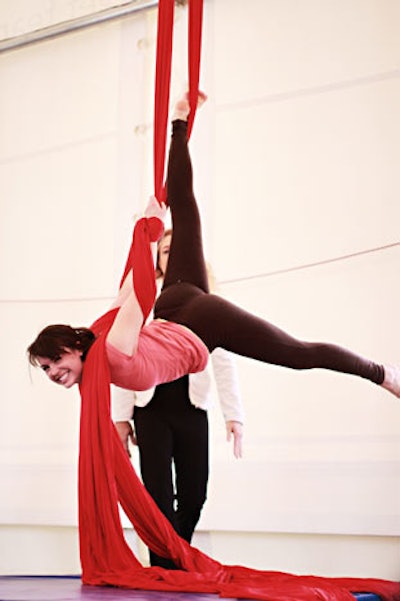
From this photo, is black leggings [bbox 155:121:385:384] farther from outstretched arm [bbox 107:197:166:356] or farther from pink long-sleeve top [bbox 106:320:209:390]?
outstretched arm [bbox 107:197:166:356]

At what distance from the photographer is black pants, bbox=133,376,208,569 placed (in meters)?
2.81

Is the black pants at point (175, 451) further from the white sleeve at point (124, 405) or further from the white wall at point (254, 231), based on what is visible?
the white wall at point (254, 231)

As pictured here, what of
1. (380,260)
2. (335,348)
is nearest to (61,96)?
(380,260)

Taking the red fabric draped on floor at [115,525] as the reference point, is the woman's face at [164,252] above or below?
above

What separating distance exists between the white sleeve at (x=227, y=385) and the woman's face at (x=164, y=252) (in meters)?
0.40

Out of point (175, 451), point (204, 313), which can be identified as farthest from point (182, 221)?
point (175, 451)

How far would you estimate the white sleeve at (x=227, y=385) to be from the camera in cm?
297

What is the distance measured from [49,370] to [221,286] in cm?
117

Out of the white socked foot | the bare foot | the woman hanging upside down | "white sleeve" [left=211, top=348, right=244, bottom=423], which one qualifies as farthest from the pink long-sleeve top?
the bare foot

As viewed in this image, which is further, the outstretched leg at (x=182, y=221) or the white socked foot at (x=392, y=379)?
the outstretched leg at (x=182, y=221)

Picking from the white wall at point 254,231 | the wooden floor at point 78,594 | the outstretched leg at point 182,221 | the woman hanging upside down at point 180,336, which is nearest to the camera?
the wooden floor at point 78,594

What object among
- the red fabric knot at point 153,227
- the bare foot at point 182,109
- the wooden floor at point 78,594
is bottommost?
the wooden floor at point 78,594

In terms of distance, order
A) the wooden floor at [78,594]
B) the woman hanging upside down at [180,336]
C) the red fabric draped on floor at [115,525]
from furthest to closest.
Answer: the woman hanging upside down at [180,336]
the red fabric draped on floor at [115,525]
the wooden floor at [78,594]

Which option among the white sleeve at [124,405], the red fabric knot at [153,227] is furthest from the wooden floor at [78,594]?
the red fabric knot at [153,227]
